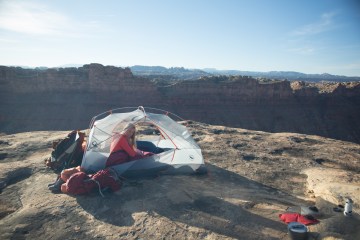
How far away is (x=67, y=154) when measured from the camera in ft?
24.2

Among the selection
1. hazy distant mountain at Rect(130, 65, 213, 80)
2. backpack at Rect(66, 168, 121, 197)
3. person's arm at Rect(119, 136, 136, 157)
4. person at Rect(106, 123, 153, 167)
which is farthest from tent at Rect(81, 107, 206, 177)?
hazy distant mountain at Rect(130, 65, 213, 80)

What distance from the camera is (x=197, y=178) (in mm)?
7191

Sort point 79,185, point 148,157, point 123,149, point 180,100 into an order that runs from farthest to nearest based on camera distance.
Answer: point 180,100 → point 148,157 → point 123,149 → point 79,185

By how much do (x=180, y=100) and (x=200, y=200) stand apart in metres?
27.6

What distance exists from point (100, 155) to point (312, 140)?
8.12 meters

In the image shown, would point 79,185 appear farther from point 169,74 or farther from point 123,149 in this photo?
point 169,74

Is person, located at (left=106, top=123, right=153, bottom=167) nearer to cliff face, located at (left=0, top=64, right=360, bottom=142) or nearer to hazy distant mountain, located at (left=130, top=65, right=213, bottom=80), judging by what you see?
cliff face, located at (left=0, top=64, right=360, bottom=142)

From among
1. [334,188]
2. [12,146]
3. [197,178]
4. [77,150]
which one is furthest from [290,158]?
[12,146]

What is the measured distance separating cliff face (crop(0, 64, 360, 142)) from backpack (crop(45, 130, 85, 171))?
21033mm

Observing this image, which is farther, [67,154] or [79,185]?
[67,154]

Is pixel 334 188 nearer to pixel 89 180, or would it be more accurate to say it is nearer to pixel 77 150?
pixel 89 180

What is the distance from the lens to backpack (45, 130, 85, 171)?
7379mm

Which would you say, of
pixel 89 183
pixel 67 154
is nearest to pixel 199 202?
pixel 89 183

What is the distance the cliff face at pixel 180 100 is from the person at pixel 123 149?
21763 millimetres
